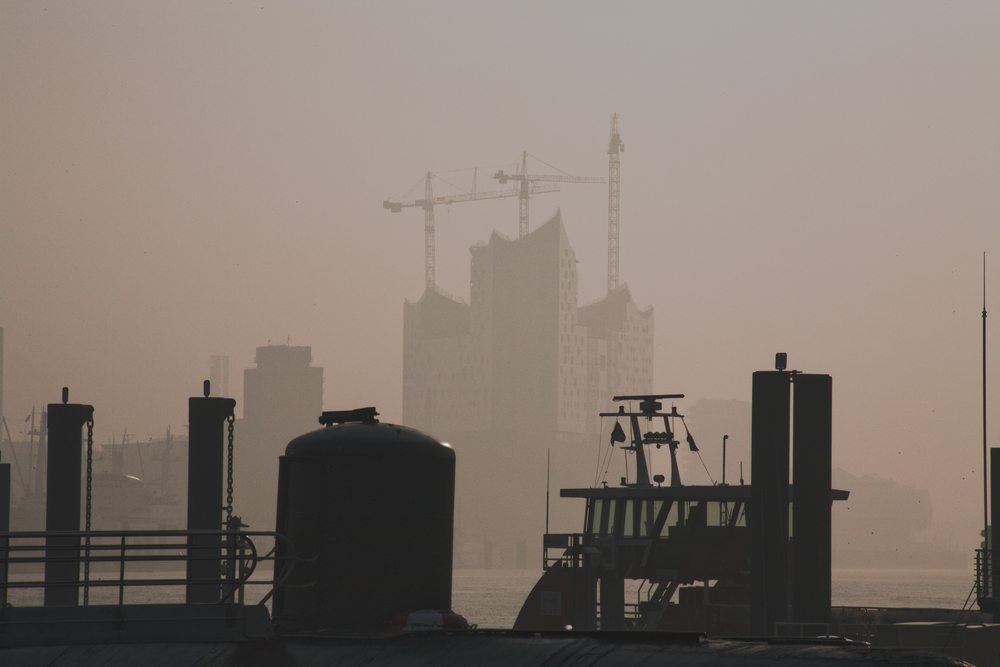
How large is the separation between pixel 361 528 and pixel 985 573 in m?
26.0

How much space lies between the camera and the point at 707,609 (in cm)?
3550

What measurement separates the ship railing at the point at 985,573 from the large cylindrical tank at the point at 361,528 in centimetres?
2468

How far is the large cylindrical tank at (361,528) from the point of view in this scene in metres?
15.2

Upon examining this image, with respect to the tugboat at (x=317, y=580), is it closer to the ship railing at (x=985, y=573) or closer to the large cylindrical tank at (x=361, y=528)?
the large cylindrical tank at (x=361, y=528)

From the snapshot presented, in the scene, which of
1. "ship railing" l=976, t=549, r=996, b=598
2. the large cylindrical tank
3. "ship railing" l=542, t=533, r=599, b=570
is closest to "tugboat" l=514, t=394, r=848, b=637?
"ship railing" l=542, t=533, r=599, b=570

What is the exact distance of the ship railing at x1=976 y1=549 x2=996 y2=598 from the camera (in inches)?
1394

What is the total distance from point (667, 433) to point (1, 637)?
86.6ft

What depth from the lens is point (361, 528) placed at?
602 inches

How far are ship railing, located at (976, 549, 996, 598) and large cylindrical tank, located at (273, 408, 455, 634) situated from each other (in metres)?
24.7

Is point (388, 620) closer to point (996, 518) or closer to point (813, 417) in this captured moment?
point (813, 417)

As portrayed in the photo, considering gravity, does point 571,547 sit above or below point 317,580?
below

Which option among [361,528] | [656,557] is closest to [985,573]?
[656,557]

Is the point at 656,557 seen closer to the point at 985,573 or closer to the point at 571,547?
the point at 571,547

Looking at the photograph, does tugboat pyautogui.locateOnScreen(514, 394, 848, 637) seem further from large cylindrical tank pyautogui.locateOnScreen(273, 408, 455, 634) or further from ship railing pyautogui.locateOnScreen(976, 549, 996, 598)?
large cylindrical tank pyautogui.locateOnScreen(273, 408, 455, 634)
